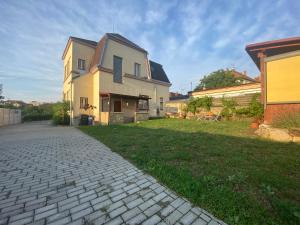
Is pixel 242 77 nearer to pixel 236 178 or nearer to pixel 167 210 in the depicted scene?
pixel 236 178

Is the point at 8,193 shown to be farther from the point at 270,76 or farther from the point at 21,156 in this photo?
the point at 270,76

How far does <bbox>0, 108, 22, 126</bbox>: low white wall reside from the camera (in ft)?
52.3

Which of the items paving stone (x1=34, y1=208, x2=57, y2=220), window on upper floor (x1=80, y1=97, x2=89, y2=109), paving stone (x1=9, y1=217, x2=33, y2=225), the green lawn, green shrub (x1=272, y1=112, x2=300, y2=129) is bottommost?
paving stone (x1=9, y1=217, x2=33, y2=225)

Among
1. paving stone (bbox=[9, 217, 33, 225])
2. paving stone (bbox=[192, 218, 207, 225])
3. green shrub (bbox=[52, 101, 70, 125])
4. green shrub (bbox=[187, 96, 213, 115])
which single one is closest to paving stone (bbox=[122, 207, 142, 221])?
paving stone (bbox=[192, 218, 207, 225])

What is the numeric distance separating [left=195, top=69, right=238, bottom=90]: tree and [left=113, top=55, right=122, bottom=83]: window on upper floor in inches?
1083

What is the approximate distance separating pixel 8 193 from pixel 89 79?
1517cm

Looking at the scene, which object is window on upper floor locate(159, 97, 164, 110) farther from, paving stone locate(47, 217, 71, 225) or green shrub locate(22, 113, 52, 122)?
paving stone locate(47, 217, 71, 225)

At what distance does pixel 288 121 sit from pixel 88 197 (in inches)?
295

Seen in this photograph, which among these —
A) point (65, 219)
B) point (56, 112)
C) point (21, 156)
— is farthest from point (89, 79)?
point (65, 219)

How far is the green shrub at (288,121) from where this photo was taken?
602cm

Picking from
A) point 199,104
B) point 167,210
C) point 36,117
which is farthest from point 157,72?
point 167,210

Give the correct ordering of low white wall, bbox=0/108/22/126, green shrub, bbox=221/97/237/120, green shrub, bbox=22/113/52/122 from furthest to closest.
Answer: green shrub, bbox=22/113/52/122
low white wall, bbox=0/108/22/126
green shrub, bbox=221/97/237/120

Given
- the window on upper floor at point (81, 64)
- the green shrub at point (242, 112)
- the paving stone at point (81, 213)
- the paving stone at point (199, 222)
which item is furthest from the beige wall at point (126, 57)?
the paving stone at point (199, 222)

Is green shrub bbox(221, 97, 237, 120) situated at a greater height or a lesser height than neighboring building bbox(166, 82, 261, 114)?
lesser
